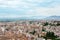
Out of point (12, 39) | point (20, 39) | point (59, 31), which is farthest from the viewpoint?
point (59, 31)

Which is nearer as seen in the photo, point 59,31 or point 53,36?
point 53,36

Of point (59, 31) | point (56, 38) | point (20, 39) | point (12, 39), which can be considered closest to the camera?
point (12, 39)

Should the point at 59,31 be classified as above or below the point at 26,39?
below

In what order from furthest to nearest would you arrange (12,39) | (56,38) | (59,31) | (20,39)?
(59,31) < (56,38) < (20,39) < (12,39)

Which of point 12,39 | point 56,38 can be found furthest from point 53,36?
point 12,39

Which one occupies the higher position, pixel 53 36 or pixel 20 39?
pixel 20 39

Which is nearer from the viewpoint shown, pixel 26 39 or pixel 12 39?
pixel 12 39

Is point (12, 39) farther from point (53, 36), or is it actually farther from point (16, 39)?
point (53, 36)

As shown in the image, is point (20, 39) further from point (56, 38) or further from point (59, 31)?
point (59, 31)

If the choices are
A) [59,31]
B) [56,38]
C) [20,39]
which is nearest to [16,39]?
[20,39]
